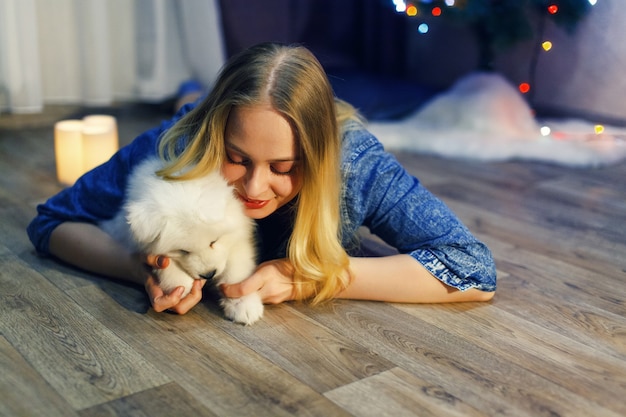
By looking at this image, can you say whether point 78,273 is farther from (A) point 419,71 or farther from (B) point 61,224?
(A) point 419,71

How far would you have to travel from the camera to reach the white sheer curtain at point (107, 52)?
2973 millimetres

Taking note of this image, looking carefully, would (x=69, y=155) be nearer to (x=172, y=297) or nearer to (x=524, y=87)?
(x=172, y=297)

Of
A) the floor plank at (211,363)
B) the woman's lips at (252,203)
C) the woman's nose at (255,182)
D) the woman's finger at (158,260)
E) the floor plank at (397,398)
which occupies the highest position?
the woman's nose at (255,182)

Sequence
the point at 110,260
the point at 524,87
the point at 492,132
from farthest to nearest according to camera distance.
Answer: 1. the point at 524,87
2. the point at 492,132
3. the point at 110,260

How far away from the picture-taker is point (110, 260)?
60.3 inches

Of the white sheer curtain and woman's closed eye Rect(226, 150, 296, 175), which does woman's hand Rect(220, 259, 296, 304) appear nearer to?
woman's closed eye Rect(226, 150, 296, 175)

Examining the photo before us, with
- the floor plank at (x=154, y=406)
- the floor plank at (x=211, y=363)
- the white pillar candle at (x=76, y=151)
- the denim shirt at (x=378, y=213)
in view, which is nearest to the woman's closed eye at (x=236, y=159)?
the denim shirt at (x=378, y=213)

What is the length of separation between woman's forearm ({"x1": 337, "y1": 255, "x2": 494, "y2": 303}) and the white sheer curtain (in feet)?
6.66

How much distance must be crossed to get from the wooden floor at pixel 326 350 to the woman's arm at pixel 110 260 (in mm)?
32

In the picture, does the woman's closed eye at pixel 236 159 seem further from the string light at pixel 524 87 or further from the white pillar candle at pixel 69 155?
the string light at pixel 524 87

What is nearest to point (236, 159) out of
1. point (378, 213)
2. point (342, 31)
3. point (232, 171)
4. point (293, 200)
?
point (232, 171)

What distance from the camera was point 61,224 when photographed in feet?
5.39

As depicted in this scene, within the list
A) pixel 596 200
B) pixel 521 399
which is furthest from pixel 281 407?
pixel 596 200

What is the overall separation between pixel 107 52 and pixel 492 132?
169cm
